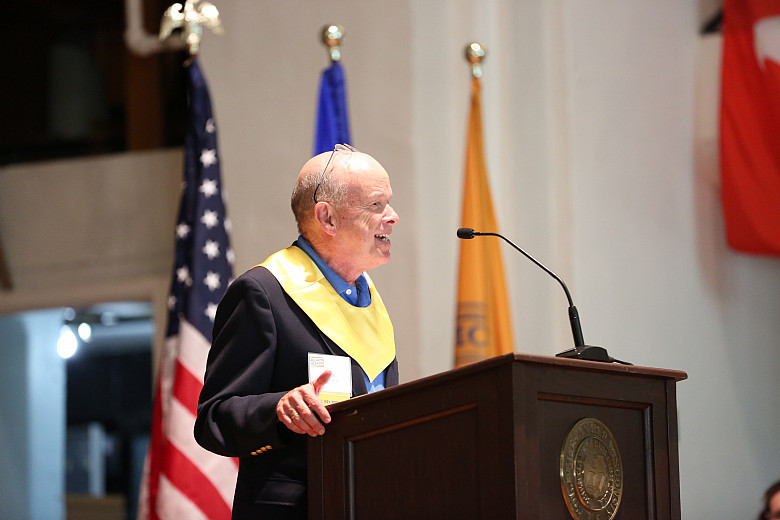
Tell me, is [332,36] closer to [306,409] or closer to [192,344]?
[192,344]

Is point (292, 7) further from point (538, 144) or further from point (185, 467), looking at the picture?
point (185, 467)

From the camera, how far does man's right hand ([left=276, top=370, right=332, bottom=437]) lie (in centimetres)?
213

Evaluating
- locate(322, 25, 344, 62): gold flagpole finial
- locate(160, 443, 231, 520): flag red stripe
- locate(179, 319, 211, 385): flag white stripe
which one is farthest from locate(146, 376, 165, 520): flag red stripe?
locate(322, 25, 344, 62): gold flagpole finial

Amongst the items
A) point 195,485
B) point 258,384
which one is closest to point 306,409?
point 258,384

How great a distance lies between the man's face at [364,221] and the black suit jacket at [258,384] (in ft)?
0.71

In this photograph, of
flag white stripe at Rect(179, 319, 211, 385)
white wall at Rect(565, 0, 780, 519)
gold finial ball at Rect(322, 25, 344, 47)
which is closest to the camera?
flag white stripe at Rect(179, 319, 211, 385)


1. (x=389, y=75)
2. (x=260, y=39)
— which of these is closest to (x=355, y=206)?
(x=389, y=75)

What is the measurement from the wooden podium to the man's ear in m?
0.54

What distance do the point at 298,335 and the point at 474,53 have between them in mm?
3076

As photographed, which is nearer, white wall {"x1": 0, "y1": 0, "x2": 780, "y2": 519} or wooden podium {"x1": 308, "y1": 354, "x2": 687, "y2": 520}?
wooden podium {"x1": 308, "y1": 354, "x2": 687, "y2": 520}

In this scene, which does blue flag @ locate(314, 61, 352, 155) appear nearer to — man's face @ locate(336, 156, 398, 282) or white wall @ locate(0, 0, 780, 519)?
white wall @ locate(0, 0, 780, 519)

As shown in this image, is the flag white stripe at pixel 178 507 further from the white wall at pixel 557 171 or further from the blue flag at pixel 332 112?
the blue flag at pixel 332 112

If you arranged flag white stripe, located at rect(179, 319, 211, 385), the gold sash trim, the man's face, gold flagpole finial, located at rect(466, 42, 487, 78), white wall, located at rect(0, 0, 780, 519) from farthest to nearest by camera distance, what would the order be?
white wall, located at rect(0, 0, 780, 519), gold flagpole finial, located at rect(466, 42, 487, 78), flag white stripe, located at rect(179, 319, 211, 385), the man's face, the gold sash trim

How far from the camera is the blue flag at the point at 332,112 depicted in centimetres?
502
